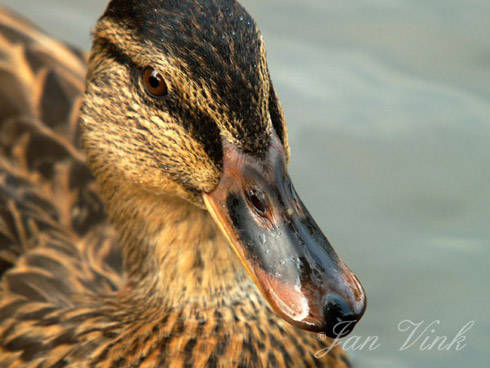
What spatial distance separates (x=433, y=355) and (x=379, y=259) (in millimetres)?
602

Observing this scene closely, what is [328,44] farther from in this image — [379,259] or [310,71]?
[379,259]

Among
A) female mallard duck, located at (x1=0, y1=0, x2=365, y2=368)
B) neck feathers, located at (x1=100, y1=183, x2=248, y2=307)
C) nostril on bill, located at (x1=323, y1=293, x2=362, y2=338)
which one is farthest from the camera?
neck feathers, located at (x1=100, y1=183, x2=248, y2=307)

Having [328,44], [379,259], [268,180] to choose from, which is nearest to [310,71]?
[328,44]

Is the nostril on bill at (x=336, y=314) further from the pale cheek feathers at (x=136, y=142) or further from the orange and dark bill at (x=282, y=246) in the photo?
the pale cheek feathers at (x=136, y=142)

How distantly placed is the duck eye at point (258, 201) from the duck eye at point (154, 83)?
42cm

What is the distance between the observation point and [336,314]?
8.87 feet

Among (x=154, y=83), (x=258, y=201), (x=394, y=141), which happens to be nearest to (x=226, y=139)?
(x=258, y=201)

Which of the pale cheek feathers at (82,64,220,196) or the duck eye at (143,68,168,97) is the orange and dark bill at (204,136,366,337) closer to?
the pale cheek feathers at (82,64,220,196)

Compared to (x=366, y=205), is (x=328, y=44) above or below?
above

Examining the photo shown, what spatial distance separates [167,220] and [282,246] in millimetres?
644

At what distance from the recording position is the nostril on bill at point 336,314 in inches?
106

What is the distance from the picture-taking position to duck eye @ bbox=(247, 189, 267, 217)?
2.86 meters

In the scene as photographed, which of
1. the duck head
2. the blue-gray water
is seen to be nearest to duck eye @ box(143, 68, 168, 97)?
the duck head

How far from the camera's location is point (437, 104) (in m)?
5.32
